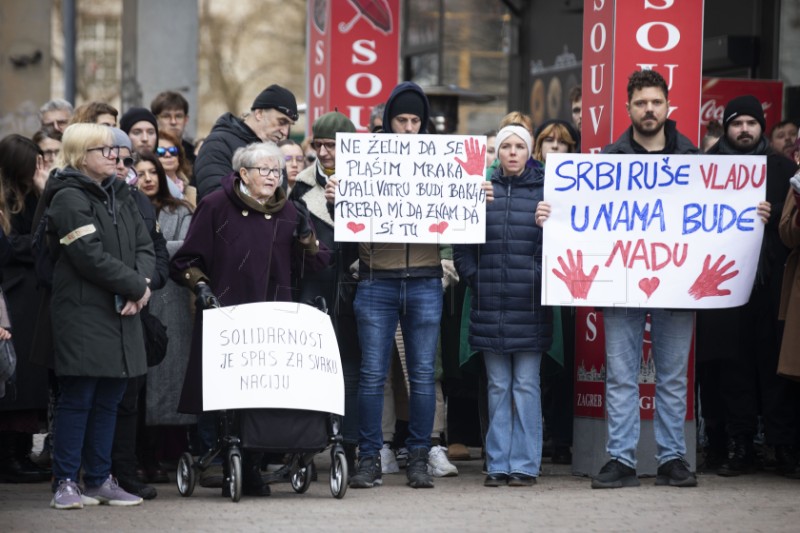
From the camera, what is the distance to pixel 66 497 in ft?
27.8

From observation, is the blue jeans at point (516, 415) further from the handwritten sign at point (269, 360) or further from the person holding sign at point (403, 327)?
the handwritten sign at point (269, 360)

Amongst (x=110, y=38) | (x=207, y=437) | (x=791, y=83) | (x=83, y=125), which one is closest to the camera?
(x=83, y=125)

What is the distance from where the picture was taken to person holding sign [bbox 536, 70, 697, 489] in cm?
939

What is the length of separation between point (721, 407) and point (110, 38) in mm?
30633

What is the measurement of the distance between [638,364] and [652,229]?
810 mm

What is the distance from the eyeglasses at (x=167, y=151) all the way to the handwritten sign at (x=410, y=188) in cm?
163

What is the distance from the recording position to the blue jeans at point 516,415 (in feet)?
31.1

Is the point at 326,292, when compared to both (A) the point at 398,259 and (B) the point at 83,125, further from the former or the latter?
(B) the point at 83,125

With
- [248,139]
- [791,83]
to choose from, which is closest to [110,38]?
[791,83]

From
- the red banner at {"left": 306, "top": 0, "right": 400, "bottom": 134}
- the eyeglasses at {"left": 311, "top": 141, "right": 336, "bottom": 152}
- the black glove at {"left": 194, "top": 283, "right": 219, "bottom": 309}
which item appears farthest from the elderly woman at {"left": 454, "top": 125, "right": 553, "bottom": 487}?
the red banner at {"left": 306, "top": 0, "right": 400, "bottom": 134}

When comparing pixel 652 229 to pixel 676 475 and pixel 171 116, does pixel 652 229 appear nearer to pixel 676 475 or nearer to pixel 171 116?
pixel 676 475

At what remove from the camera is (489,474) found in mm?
9570

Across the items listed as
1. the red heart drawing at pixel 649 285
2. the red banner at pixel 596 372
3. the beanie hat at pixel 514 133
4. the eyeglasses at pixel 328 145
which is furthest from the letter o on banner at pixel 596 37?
the eyeglasses at pixel 328 145

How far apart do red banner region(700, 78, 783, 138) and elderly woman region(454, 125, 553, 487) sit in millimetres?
4997
